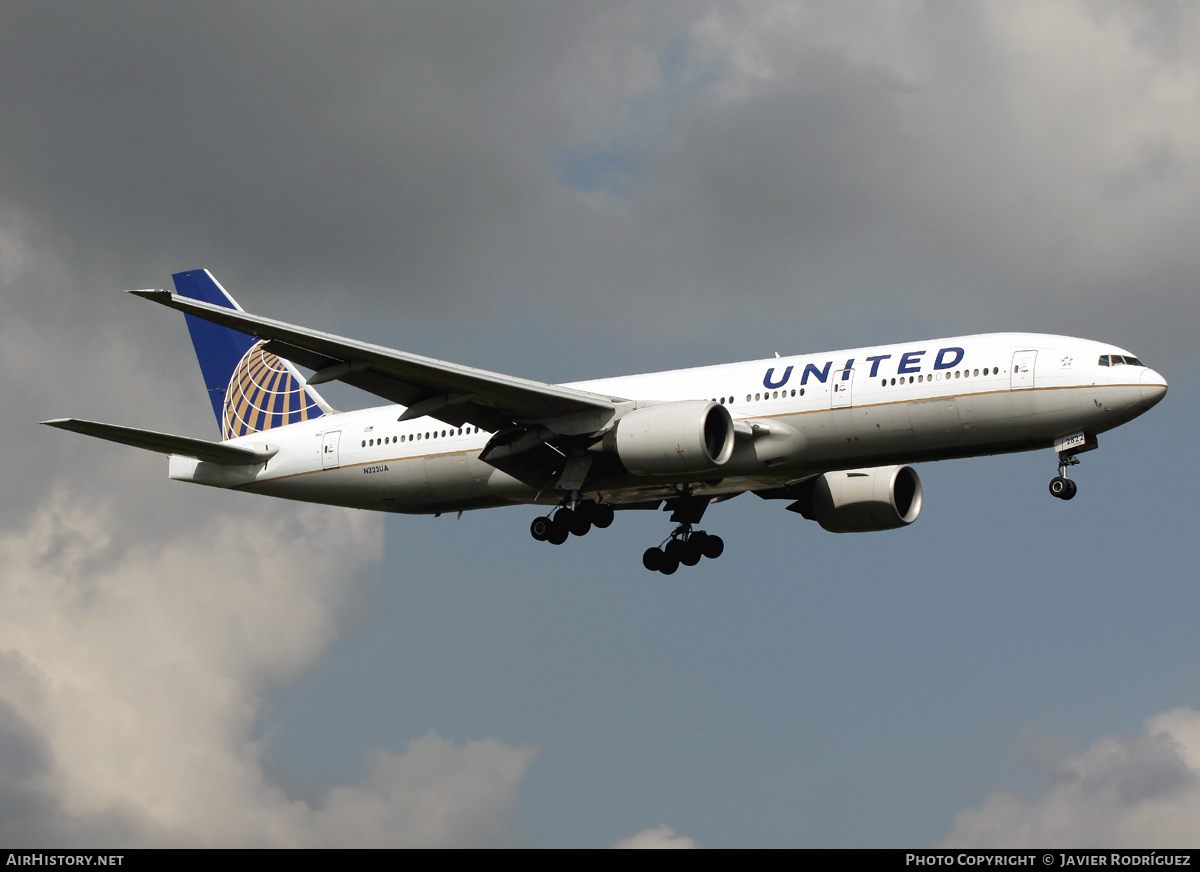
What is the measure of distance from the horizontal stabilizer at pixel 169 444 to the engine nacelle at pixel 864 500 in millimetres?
16527

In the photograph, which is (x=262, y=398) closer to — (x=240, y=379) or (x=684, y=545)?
(x=240, y=379)

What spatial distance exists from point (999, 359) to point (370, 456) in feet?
59.5

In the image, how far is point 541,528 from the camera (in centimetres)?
4106

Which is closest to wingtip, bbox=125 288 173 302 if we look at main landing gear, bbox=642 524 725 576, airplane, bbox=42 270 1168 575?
airplane, bbox=42 270 1168 575

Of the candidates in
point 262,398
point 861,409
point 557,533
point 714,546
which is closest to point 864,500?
point 714,546

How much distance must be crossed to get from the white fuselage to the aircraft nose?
3 cm

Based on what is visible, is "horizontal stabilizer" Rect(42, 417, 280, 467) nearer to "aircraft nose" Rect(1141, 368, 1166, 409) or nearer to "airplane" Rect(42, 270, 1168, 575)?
"airplane" Rect(42, 270, 1168, 575)

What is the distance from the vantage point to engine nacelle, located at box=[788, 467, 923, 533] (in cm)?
4378

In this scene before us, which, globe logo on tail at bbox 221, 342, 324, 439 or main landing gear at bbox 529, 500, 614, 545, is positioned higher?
globe logo on tail at bbox 221, 342, 324, 439

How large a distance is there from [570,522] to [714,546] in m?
5.52

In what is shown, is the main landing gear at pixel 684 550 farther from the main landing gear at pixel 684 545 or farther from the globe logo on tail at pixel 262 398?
the globe logo on tail at pixel 262 398

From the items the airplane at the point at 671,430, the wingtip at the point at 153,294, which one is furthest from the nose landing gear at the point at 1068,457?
the wingtip at the point at 153,294

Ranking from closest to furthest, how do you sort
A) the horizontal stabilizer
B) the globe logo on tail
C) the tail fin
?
the horizontal stabilizer
the globe logo on tail
the tail fin
